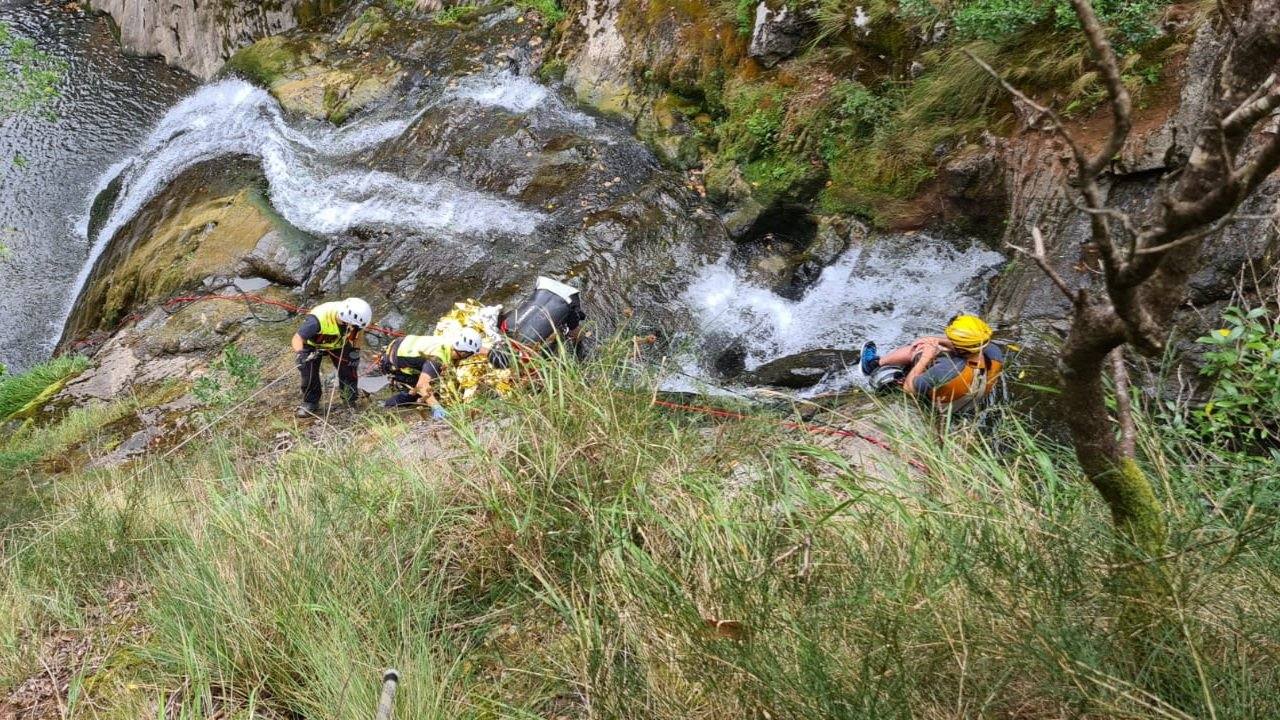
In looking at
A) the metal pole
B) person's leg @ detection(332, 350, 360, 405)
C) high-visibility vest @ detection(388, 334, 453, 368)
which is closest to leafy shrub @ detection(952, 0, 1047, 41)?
high-visibility vest @ detection(388, 334, 453, 368)

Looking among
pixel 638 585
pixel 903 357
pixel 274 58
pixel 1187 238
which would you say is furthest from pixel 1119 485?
pixel 274 58

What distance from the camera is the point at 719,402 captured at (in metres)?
4.66

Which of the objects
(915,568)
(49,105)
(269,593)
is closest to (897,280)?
(915,568)

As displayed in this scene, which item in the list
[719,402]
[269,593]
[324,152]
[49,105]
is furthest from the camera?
[49,105]

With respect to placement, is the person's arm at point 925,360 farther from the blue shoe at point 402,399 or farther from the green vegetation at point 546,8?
the green vegetation at point 546,8

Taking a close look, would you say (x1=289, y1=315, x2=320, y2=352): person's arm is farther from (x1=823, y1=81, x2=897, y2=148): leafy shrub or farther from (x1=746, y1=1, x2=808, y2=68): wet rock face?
(x1=746, y1=1, x2=808, y2=68): wet rock face

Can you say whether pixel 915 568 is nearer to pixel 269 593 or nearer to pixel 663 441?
pixel 663 441

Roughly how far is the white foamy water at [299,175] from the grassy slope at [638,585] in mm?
5544

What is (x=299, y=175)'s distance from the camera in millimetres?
10172

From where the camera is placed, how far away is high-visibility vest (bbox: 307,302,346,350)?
262 inches

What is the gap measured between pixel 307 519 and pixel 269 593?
368 mm

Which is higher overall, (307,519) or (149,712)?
(307,519)

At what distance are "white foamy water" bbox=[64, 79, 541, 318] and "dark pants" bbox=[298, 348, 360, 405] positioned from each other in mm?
2255

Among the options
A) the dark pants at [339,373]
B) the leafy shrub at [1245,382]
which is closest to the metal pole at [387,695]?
the leafy shrub at [1245,382]
